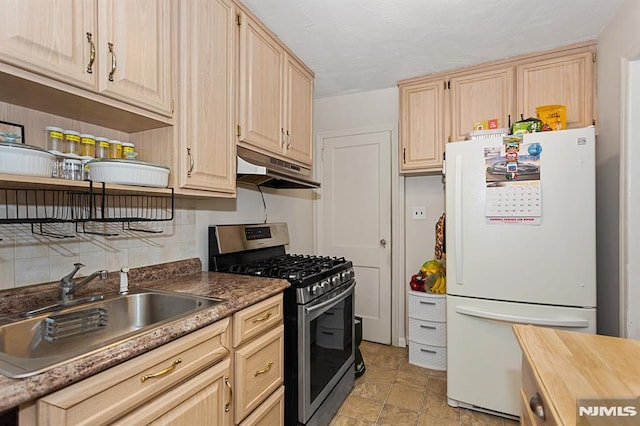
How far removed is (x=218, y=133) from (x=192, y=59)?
352 millimetres

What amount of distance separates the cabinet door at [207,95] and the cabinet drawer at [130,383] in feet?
2.35

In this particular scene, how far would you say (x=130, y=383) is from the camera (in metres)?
0.89

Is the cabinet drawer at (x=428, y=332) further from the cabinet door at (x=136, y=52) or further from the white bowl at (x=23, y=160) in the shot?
the white bowl at (x=23, y=160)

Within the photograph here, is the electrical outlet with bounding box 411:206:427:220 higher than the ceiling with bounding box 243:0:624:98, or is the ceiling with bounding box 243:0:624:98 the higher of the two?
the ceiling with bounding box 243:0:624:98

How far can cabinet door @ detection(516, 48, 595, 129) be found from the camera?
221 cm

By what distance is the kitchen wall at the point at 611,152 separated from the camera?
1.73 metres

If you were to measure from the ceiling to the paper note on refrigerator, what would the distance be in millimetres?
810

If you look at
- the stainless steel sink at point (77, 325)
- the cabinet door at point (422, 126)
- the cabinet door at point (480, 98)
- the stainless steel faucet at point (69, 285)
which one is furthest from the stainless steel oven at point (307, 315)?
the cabinet door at point (480, 98)

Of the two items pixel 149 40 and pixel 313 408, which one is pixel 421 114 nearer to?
pixel 149 40

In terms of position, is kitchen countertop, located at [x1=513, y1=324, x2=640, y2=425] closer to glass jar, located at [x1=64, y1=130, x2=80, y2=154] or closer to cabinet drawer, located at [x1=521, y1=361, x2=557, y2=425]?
cabinet drawer, located at [x1=521, y1=361, x2=557, y2=425]

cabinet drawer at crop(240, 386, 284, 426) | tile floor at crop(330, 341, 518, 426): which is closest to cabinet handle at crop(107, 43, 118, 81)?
cabinet drawer at crop(240, 386, 284, 426)

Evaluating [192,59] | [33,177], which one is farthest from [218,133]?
[33,177]

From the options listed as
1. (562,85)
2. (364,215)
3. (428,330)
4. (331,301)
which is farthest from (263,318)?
(562,85)

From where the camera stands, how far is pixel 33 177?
3.07 ft
